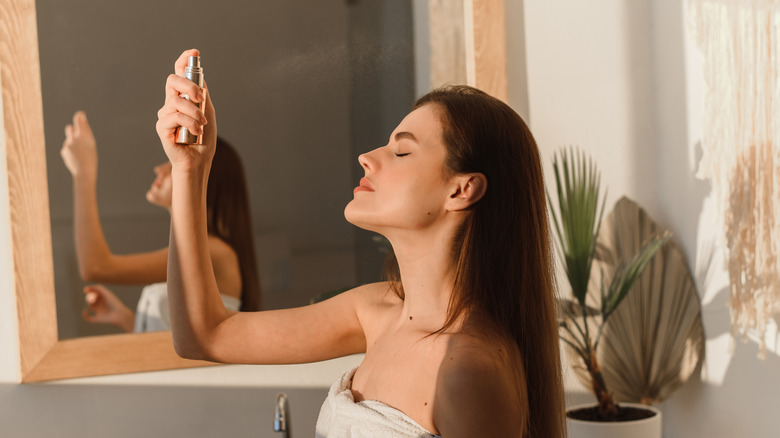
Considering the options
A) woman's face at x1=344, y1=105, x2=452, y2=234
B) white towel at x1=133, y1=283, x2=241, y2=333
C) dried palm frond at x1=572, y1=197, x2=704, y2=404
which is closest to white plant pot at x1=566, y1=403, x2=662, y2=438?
dried palm frond at x1=572, y1=197, x2=704, y2=404

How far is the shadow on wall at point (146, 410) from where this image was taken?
126 cm

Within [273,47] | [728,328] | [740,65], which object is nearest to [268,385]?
[273,47]

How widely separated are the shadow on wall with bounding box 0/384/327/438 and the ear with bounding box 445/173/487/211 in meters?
0.74

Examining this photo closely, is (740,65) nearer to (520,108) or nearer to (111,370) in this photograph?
(520,108)

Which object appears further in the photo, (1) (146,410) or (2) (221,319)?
(1) (146,410)

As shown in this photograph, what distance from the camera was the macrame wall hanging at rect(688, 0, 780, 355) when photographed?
1.17 m

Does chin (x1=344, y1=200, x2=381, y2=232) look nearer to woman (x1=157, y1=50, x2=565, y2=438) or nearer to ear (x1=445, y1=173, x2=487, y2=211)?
woman (x1=157, y1=50, x2=565, y2=438)

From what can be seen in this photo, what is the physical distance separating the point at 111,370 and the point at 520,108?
0.98 metres

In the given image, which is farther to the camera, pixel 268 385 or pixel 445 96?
pixel 268 385

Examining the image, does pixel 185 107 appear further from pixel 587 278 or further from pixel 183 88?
pixel 587 278

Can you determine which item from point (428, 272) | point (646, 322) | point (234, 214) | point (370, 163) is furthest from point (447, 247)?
point (646, 322)

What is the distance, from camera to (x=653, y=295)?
1521mm

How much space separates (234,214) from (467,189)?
65 centimetres

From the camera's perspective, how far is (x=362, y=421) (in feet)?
2.67
